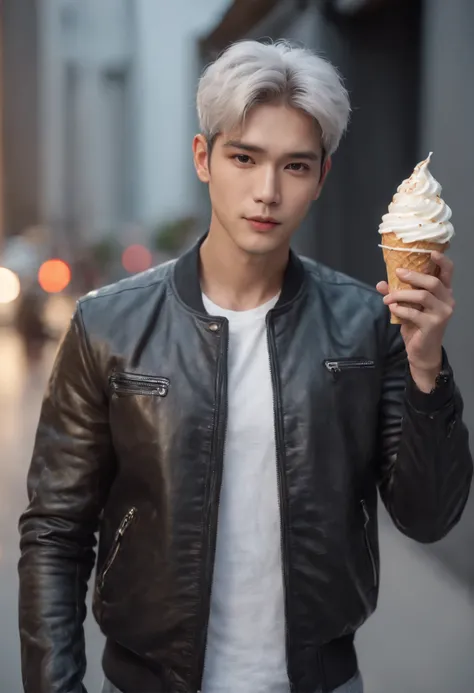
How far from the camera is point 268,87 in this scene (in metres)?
2.21

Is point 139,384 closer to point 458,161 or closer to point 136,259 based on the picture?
point 458,161

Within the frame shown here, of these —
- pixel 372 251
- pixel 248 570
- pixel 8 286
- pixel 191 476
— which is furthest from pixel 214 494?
pixel 8 286

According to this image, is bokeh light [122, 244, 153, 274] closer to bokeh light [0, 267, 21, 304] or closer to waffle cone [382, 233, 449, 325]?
bokeh light [0, 267, 21, 304]

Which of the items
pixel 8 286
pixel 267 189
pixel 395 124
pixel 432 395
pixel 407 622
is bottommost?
pixel 407 622

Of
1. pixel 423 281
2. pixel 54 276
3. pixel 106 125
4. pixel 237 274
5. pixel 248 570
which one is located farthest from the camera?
pixel 106 125

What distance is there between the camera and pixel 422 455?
2.15 m

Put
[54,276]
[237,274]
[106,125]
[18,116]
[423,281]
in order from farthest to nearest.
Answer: [18,116] < [106,125] < [54,276] < [237,274] < [423,281]

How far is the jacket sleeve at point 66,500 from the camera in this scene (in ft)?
7.30

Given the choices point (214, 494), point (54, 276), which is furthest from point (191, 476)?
point (54, 276)

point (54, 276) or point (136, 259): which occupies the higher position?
point (136, 259)

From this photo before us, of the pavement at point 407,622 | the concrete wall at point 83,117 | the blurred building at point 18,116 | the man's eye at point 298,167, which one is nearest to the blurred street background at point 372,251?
the pavement at point 407,622

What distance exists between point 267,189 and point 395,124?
21.2 ft

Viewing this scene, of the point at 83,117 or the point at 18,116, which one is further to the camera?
the point at 18,116

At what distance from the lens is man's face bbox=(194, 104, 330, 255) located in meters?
2.22
